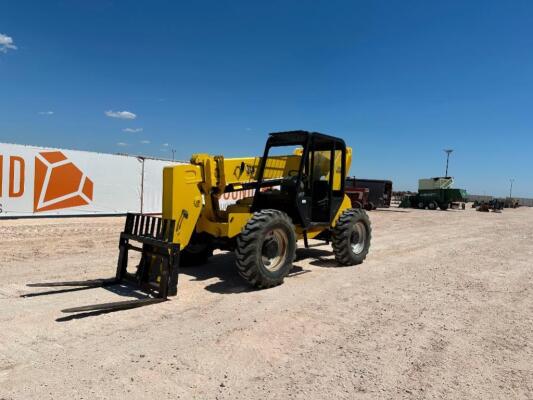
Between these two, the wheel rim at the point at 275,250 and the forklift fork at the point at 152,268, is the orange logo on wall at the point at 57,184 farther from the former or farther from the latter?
the wheel rim at the point at 275,250

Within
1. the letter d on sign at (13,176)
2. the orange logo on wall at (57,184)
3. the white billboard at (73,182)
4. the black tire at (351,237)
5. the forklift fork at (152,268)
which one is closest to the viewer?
the forklift fork at (152,268)

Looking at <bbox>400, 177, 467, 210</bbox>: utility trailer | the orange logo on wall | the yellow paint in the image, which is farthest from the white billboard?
<bbox>400, 177, 467, 210</bbox>: utility trailer

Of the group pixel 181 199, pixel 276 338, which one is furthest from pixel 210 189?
pixel 276 338

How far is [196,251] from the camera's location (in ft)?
25.4

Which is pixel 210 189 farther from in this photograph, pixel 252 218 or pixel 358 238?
pixel 358 238

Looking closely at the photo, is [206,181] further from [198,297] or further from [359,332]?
[359,332]

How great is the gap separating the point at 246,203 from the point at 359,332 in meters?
3.83

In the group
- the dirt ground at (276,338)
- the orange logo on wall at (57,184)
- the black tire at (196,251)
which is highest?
the orange logo on wall at (57,184)

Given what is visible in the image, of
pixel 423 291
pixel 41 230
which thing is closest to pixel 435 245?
pixel 423 291

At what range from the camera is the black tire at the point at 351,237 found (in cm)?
831

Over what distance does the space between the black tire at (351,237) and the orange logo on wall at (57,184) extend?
36.4ft

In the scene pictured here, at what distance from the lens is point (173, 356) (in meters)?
3.98

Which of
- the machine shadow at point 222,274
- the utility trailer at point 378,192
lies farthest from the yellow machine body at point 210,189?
the utility trailer at point 378,192

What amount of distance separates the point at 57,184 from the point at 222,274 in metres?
10.4
